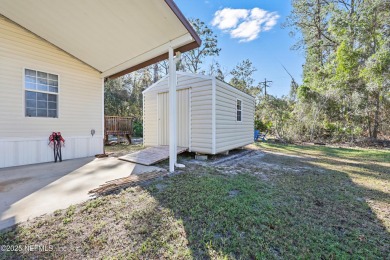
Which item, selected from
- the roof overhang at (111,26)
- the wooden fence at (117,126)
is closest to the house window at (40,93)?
the roof overhang at (111,26)

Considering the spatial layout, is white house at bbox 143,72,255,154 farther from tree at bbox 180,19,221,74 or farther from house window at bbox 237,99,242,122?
tree at bbox 180,19,221,74

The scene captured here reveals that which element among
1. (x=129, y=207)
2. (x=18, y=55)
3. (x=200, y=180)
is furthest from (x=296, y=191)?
(x=18, y=55)

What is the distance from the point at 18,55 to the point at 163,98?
3.85 metres

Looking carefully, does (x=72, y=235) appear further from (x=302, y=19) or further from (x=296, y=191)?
(x=302, y=19)

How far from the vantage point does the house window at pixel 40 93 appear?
455 cm

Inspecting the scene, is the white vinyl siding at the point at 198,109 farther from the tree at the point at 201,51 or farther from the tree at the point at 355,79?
the tree at the point at 201,51

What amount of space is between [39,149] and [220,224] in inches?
204

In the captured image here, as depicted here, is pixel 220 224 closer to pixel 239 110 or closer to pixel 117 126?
pixel 239 110

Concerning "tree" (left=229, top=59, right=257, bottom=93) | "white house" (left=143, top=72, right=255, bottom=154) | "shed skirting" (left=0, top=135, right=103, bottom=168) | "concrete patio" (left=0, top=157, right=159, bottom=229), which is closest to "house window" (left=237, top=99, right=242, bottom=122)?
"white house" (left=143, top=72, right=255, bottom=154)

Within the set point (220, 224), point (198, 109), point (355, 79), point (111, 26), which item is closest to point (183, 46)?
point (111, 26)

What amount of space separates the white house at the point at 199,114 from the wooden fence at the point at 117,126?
2426mm

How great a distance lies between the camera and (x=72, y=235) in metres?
1.86

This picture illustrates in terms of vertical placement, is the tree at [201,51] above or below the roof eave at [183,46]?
above

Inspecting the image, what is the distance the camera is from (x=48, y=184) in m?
3.17
